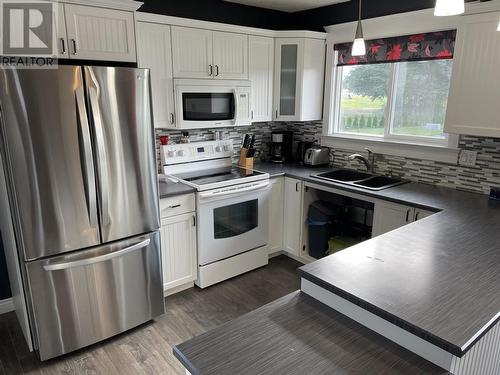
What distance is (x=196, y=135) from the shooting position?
11.1ft

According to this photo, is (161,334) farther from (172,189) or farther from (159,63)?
(159,63)

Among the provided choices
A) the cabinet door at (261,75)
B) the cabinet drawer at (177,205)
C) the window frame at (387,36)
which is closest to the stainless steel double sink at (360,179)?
the window frame at (387,36)

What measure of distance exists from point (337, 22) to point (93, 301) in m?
3.17

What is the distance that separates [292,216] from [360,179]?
0.72m

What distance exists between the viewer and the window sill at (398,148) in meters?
2.82

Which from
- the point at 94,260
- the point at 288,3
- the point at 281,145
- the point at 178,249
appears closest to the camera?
the point at 94,260

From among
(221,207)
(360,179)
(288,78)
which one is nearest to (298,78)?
(288,78)

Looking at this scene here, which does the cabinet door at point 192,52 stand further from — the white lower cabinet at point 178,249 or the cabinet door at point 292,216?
the cabinet door at point 292,216

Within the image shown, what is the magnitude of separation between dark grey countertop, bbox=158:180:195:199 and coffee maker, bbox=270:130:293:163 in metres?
1.28

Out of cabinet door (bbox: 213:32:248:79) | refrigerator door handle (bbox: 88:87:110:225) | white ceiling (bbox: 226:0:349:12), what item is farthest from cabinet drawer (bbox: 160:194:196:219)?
white ceiling (bbox: 226:0:349:12)

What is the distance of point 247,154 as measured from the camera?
3457mm

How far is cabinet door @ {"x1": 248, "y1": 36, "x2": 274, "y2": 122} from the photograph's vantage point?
3.35 metres

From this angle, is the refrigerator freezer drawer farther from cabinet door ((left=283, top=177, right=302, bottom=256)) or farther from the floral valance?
the floral valance

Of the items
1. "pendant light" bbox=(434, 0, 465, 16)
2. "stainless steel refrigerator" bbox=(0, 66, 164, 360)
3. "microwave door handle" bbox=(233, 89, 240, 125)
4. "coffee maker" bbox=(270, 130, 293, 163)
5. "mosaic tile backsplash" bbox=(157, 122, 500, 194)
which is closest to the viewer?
"pendant light" bbox=(434, 0, 465, 16)
